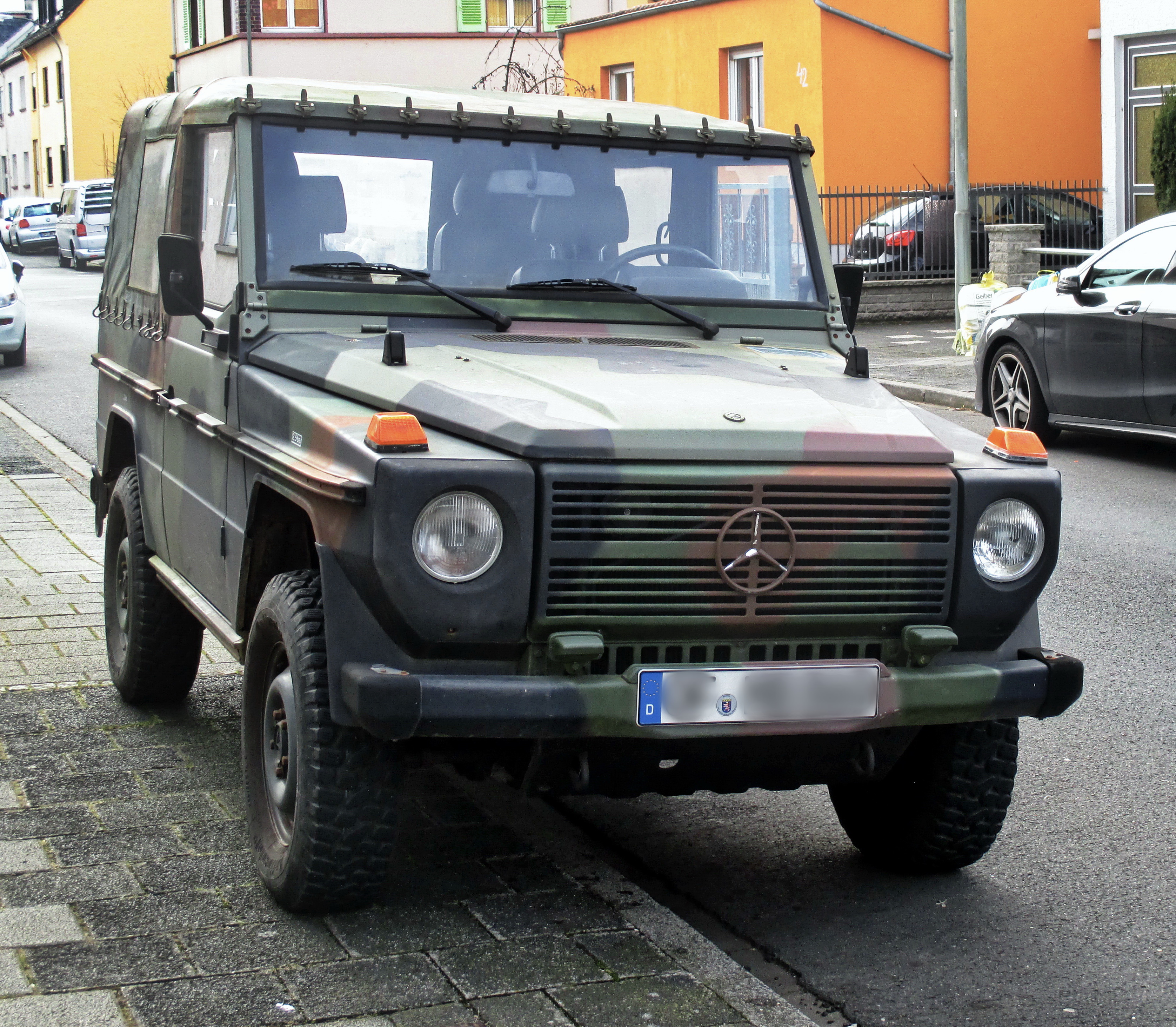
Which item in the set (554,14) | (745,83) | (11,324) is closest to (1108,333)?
(11,324)

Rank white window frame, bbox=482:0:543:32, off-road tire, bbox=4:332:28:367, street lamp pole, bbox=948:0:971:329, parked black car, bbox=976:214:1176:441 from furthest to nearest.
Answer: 1. white window frame, bbox=482:0:543:32
2. street lamp pole, bbox=948:0:971:329
3. off-road tire, bbox=4:332:28:367
4. parked black car, bbox=976:214:1176:441

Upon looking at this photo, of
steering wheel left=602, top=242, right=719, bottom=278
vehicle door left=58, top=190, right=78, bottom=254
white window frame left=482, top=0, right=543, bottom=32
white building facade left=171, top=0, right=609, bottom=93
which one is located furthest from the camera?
vehicle door left=58, top=190, right=78, bottom=254

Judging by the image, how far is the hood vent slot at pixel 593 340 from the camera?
4.62m

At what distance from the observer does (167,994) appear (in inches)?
137

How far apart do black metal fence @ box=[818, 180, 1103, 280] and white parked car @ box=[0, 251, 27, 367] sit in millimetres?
11052

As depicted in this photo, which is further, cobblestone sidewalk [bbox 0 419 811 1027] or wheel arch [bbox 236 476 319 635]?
wheel arch [bbox 236 476 319 635]

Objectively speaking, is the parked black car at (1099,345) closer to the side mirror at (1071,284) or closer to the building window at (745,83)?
the side mirror at (1071,284)

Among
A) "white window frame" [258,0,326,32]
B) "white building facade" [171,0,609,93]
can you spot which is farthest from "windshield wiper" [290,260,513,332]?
"white window frame" [258,0,326,32]

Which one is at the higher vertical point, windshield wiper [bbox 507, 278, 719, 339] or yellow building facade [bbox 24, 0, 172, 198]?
yellow building facade [bbox 24, 0, 172, 198]

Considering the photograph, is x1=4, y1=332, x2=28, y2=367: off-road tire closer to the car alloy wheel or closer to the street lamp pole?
the street lamp pole

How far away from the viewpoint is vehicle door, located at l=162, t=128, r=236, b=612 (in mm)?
4738

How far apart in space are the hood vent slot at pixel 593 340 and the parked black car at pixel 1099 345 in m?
→ 7.02

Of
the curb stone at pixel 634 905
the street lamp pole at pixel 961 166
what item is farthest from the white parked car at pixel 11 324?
the curb stone at pixel 634 905

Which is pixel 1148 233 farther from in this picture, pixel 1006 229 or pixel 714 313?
pixel 1006 229
